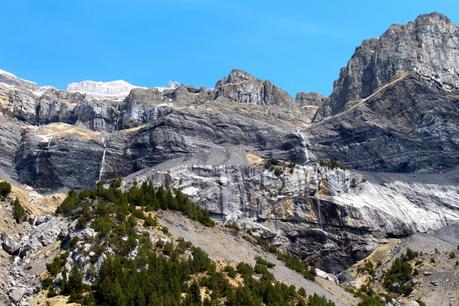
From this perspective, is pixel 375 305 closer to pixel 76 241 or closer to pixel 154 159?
pixel 76 241

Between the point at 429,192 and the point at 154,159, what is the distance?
77.8 m

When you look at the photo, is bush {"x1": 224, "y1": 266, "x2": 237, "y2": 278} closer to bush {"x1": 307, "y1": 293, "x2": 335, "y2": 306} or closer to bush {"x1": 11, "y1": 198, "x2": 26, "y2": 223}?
bush {"x1": 307, "y1": 293, "x2": 335, "y2": 306}

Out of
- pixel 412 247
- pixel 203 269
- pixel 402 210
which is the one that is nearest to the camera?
pixel 203 269

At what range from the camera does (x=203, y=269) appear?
77.1 metres

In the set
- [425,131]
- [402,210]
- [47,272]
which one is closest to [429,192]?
[402,210]

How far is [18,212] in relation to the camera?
8469 cm

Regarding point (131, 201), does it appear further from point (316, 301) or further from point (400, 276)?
point (400, 276)

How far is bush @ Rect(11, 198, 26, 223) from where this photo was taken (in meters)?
84.2

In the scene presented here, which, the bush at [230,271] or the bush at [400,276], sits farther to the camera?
the bush at [400,276]

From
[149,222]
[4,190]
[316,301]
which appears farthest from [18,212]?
[316,301]

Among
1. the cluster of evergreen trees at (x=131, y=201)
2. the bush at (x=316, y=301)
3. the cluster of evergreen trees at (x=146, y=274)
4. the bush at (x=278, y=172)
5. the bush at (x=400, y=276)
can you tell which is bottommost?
the bush at (x=400, y=276)

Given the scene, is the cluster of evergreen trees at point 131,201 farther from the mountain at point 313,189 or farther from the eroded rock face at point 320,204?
the eroded rock face at point 320,204

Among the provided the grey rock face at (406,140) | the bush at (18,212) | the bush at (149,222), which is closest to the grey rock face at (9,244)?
the bush at (18,212)

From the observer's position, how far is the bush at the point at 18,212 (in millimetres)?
84250
